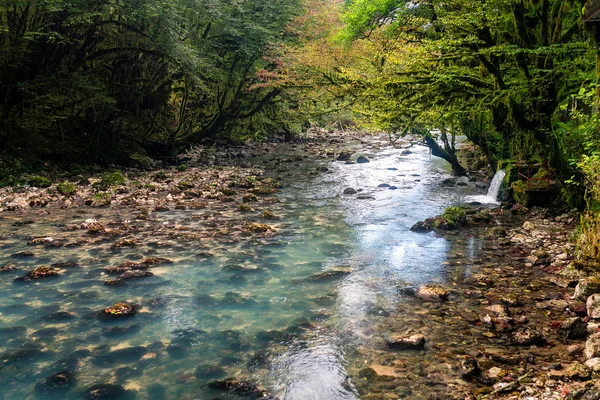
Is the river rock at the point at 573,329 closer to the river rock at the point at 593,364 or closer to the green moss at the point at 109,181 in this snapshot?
the river rock at the point at 593,364

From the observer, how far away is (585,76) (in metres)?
7.64

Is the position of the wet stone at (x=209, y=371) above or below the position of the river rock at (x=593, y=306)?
below

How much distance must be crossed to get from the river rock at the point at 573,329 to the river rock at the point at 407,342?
159 cm

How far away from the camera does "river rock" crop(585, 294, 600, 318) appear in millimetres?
5512

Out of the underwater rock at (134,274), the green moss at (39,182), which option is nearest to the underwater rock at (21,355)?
the underwater rock at (134,274)

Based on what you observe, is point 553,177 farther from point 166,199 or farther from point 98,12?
point 98,12

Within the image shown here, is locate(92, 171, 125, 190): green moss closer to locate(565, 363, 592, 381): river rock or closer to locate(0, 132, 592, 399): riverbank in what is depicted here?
locate(0, 132, 592, 399): riverbank

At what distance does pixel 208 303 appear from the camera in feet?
22.5

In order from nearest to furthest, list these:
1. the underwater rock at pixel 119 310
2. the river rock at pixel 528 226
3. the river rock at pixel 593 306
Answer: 1. the river rock at pixel 593 306
2. the underwater rock at pixel 119 310
3. the river rock at pixel 528 226

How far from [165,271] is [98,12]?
9.85 m

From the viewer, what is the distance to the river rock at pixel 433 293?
6.63 metres

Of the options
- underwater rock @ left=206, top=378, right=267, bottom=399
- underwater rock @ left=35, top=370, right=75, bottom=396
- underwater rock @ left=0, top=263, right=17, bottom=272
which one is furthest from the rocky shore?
underwater rock @ left=0, top=263, right=17, bottom=272

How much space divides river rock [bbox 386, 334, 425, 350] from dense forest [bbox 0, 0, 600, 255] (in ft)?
12.3

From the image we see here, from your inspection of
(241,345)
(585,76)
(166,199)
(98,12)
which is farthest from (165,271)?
(98,12)
